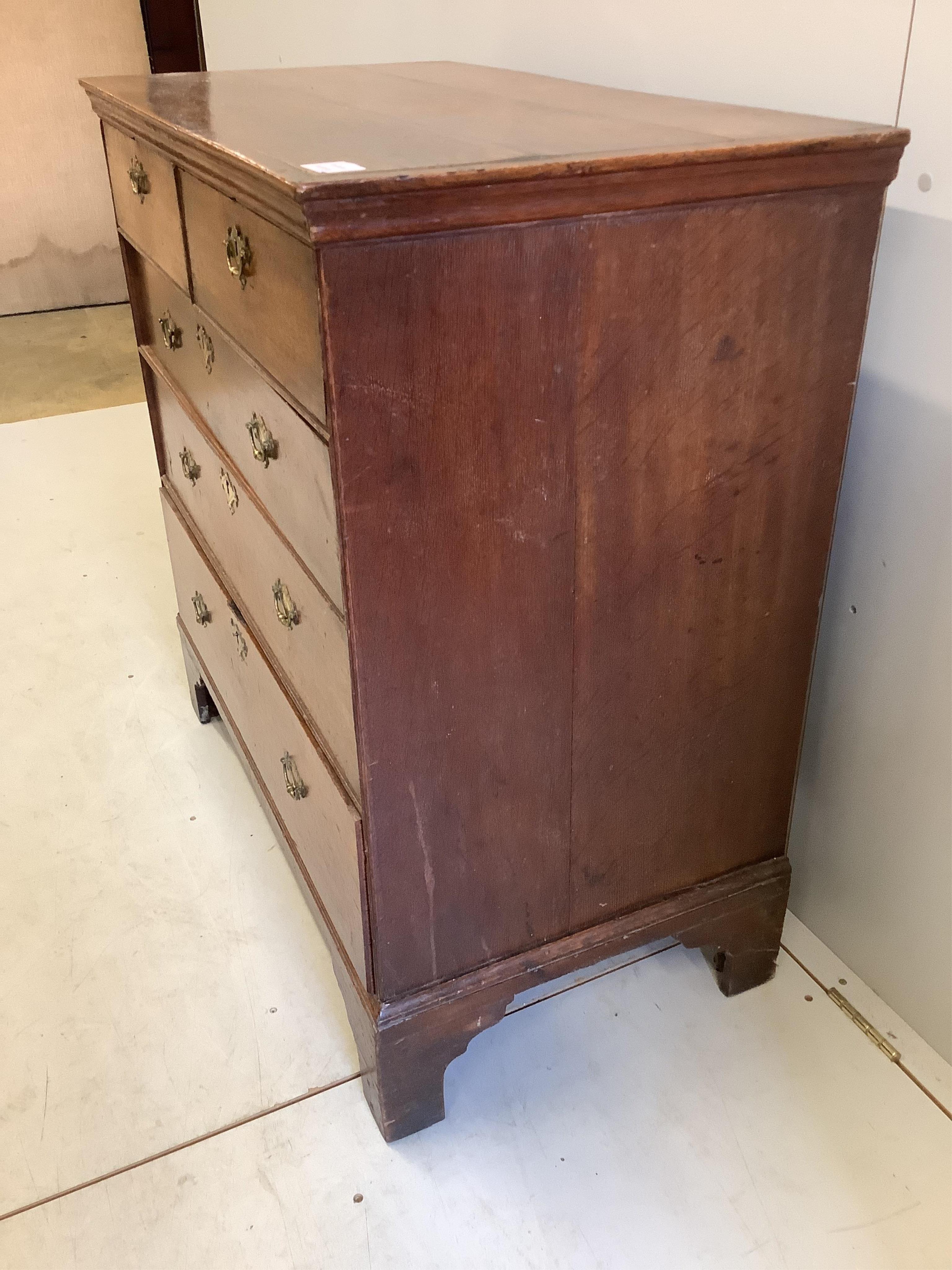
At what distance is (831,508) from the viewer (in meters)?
1.19

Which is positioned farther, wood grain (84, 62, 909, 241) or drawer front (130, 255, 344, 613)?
drawer front (130, 255, 344, 613)

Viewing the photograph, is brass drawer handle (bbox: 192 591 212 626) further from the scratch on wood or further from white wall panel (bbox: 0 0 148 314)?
white wall panel (bbox: 0 0 148 314)

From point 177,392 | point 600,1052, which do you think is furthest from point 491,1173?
point 177,392

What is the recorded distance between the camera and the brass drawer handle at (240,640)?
1.55 meters

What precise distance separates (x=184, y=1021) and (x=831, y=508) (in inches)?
43.3

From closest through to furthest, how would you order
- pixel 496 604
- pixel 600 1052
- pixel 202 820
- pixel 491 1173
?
1. pixel 496 604
2. pixel 491 1173
3. pixel 600 1052
4. pixel 202 820

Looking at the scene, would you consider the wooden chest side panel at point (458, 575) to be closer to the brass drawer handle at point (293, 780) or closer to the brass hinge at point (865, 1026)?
the brass drawer handle at point (293, 780)

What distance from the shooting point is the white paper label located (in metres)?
0.85

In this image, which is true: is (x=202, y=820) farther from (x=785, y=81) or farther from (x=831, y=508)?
(x=785, y=81)

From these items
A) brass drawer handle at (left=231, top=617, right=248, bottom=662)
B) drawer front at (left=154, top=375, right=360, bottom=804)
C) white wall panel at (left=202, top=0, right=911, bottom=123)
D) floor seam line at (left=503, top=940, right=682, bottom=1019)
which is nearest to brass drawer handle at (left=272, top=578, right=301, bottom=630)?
drawer front at (left=154, top=375, right=360, bottom=804)

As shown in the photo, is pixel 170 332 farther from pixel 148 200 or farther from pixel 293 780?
pixel 293 780

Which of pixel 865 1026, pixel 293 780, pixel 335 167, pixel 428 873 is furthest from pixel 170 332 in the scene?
pixel 865 1026

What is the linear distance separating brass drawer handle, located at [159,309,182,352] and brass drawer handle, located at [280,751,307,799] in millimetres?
625

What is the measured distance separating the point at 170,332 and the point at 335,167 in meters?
0.81
